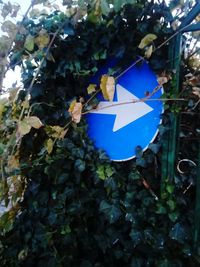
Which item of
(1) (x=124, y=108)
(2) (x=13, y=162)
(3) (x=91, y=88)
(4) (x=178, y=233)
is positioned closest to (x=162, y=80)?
(1) (x=124, y=108)

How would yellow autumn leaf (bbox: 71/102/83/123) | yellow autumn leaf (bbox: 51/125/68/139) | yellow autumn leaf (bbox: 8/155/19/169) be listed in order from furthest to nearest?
1. yellow autumn leaf (bbox: 8/155/19/169)
2. yellow autumn leaf (bbox: 51/125/68/139)
3. yellow autumn leaf (bbox: 71/102/83/123)

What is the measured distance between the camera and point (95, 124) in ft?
5.57

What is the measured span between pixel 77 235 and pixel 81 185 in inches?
10.2

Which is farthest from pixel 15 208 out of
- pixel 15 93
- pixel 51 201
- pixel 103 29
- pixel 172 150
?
pixel 103 29

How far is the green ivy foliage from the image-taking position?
4.99 ft

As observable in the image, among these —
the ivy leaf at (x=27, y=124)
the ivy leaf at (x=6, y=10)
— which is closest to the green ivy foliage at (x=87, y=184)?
the ivy leaf at (x=6, y=10)

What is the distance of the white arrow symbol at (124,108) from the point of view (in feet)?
5.16

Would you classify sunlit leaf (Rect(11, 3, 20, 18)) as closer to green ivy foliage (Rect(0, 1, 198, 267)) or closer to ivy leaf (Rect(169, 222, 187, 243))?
green ivy foliage (Rect(0, 1, 198, 267))

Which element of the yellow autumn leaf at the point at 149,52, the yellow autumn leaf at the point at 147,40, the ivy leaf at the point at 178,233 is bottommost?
the ivy leaf at the point at 178,233

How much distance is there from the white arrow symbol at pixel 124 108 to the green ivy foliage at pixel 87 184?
0.12 meters

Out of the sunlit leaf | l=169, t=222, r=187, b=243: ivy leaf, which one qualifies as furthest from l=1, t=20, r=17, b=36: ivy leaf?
l=169, t=222, r=187, b=243: ivy leaf

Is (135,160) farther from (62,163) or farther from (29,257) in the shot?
(29,257)

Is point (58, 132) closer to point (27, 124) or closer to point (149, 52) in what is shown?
point (27, 124)

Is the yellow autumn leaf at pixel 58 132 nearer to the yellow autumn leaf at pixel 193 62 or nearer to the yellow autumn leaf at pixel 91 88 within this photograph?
the yellow autumn leaf at pixel 91 88
